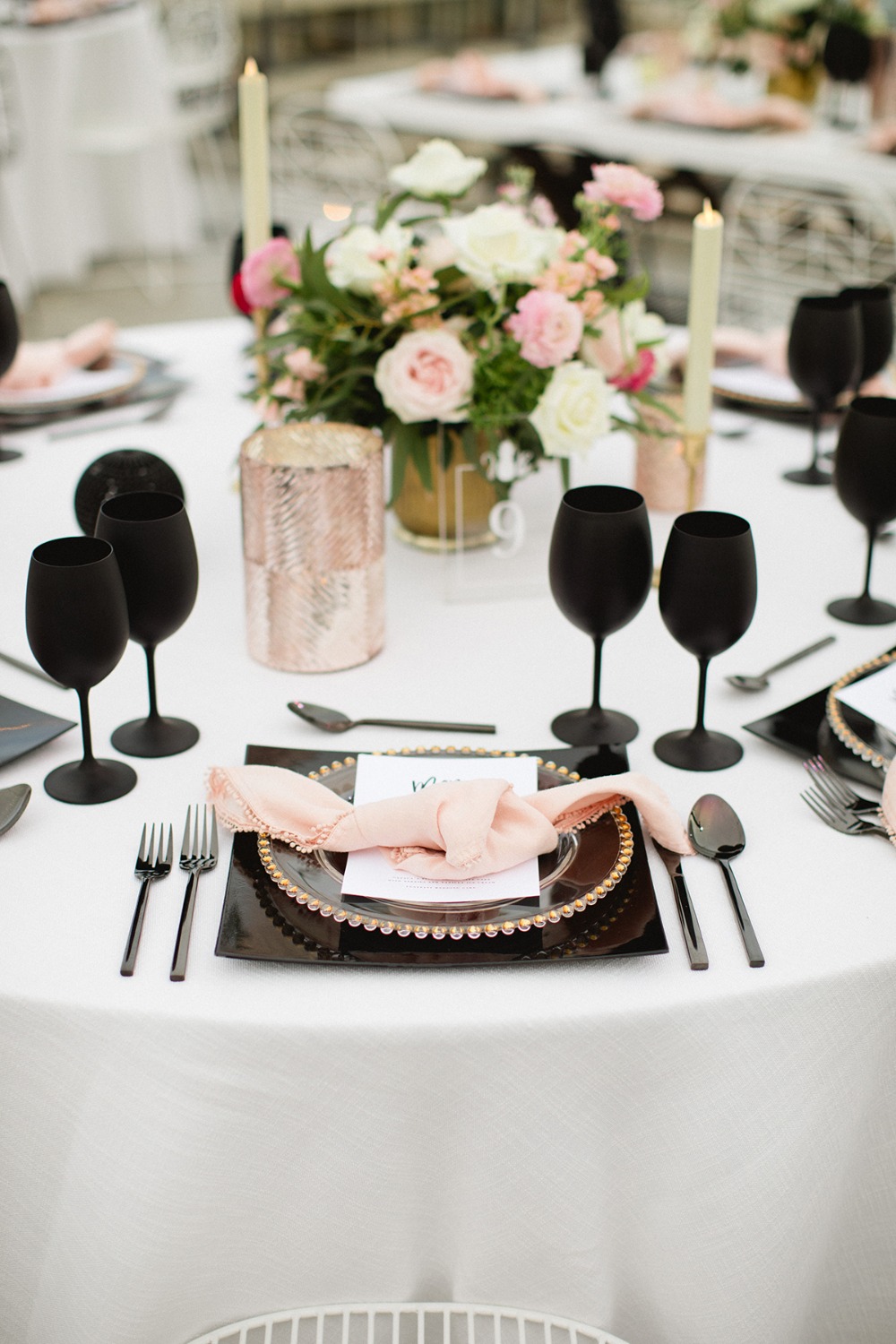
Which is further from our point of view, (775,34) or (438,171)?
(775,34)

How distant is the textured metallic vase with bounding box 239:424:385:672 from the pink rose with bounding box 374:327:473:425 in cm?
8

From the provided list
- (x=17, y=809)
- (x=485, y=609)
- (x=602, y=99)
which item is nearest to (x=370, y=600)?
(x=485, y=609)

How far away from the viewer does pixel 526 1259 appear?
1034mm

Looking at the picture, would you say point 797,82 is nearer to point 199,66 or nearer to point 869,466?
point 199,66

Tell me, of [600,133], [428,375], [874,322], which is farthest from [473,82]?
[428,375]

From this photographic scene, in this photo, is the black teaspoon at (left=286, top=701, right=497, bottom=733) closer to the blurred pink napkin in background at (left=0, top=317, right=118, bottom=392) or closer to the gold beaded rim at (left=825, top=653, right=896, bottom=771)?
the gold beaded rim at (left=825, top=653, right=896, bottom=771)

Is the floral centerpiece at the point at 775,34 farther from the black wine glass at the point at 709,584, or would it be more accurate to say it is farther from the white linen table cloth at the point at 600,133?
the black wine glass at the point at 709,584

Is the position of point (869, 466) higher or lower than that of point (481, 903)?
higher

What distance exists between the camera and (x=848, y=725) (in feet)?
4.09

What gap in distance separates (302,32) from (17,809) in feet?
25.9

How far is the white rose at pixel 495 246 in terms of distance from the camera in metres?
1.48

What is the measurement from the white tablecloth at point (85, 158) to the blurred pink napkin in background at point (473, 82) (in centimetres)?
141

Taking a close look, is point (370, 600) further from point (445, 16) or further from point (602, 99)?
point (445, 16)

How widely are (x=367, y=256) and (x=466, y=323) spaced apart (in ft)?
0.41
